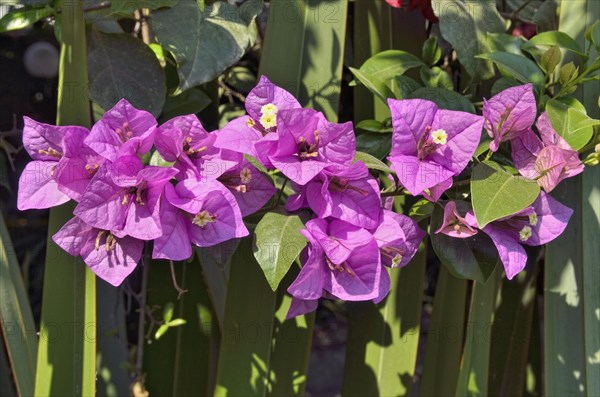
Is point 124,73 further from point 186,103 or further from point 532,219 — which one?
point 532,219

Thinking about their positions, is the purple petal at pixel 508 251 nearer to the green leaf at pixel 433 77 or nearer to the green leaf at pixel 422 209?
the green leaf at pixel 422 209

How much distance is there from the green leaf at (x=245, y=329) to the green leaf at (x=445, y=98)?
A: 0.26 metres

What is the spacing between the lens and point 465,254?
2.05ft

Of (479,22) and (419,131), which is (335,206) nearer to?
Answer: (419,131)

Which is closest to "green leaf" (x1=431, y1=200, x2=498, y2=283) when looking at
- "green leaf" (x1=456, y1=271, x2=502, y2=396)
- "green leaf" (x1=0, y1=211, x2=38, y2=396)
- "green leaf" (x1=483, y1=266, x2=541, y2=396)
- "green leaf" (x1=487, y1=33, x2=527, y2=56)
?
"green leaf" (x1=456, y1=271, x2=502, y2=396)

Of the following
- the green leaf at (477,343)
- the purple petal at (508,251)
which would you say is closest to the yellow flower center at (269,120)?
the purple petal at (508,251)

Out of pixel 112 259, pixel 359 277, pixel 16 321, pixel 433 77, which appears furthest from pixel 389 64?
pixel 16 321

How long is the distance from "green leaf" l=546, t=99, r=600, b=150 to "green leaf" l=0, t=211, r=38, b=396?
584mm

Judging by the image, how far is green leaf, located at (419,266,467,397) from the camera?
0.85 metres

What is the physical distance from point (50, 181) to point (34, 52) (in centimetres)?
37

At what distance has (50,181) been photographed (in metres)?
0.58

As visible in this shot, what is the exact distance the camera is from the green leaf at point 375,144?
2.29 feet

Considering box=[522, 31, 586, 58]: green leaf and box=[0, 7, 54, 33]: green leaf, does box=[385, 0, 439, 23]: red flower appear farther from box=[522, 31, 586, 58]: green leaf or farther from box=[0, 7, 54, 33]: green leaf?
box=[0, 7, 54, 33]: green leaf

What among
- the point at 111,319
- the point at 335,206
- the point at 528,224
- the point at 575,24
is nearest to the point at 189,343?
the point at 111,319
